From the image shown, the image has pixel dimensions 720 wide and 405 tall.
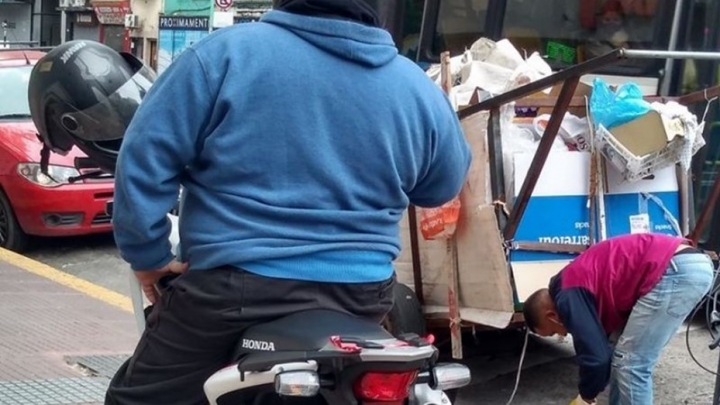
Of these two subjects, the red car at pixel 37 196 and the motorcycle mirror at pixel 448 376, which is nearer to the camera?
the motorcycle mirror at pixel 448 376

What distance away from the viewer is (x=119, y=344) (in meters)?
5.88

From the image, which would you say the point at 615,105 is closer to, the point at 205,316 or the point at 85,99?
the point at 85,99

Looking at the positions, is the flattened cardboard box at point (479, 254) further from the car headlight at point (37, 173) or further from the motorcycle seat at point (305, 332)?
the car headlight at point (37, 173)

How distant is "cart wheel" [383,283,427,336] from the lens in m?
4.89

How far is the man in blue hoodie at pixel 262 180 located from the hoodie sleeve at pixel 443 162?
5.8 inches

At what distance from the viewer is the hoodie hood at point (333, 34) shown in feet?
8.09

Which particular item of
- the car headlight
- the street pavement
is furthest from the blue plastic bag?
the car headlight

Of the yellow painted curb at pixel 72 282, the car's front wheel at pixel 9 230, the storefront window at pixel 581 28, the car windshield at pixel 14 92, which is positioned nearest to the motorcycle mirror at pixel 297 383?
the storefront window at pixel 581 28

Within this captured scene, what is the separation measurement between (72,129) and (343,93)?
45.3 inches

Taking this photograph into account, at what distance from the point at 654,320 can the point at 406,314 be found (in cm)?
114

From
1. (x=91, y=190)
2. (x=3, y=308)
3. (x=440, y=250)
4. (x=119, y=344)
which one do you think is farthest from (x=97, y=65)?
(x=91, y=190)

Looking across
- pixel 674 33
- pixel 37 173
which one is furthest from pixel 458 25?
pixel 37 173

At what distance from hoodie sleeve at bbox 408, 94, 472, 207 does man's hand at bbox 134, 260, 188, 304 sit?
63 cm

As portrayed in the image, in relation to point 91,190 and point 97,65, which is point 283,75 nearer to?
point 97,65
